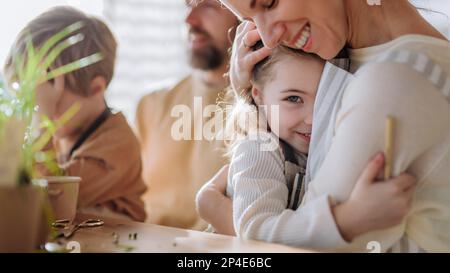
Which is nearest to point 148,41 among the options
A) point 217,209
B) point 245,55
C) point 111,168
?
point 111,168

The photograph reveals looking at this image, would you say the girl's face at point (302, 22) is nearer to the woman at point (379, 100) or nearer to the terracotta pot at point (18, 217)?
the woman at point (379, 100)

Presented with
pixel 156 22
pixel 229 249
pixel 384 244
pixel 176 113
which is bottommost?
pixel 176 113

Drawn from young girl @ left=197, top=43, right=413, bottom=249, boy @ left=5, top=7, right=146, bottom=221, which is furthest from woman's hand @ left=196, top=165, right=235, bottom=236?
boy @ left=5, top=7, right=146, bottom=221

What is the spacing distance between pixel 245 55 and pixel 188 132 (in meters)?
1.23

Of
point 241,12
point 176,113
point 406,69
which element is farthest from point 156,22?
point 406,69

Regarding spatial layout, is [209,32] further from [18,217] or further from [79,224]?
[18,217]

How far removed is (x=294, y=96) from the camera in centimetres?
117

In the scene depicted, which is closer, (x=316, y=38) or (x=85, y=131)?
(x=316, y=38)

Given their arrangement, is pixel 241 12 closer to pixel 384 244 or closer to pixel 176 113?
pixel 384 244

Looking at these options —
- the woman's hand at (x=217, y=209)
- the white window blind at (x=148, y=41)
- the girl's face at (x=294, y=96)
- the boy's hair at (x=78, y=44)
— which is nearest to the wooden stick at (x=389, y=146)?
the girl's face at (x=294, y=96)
